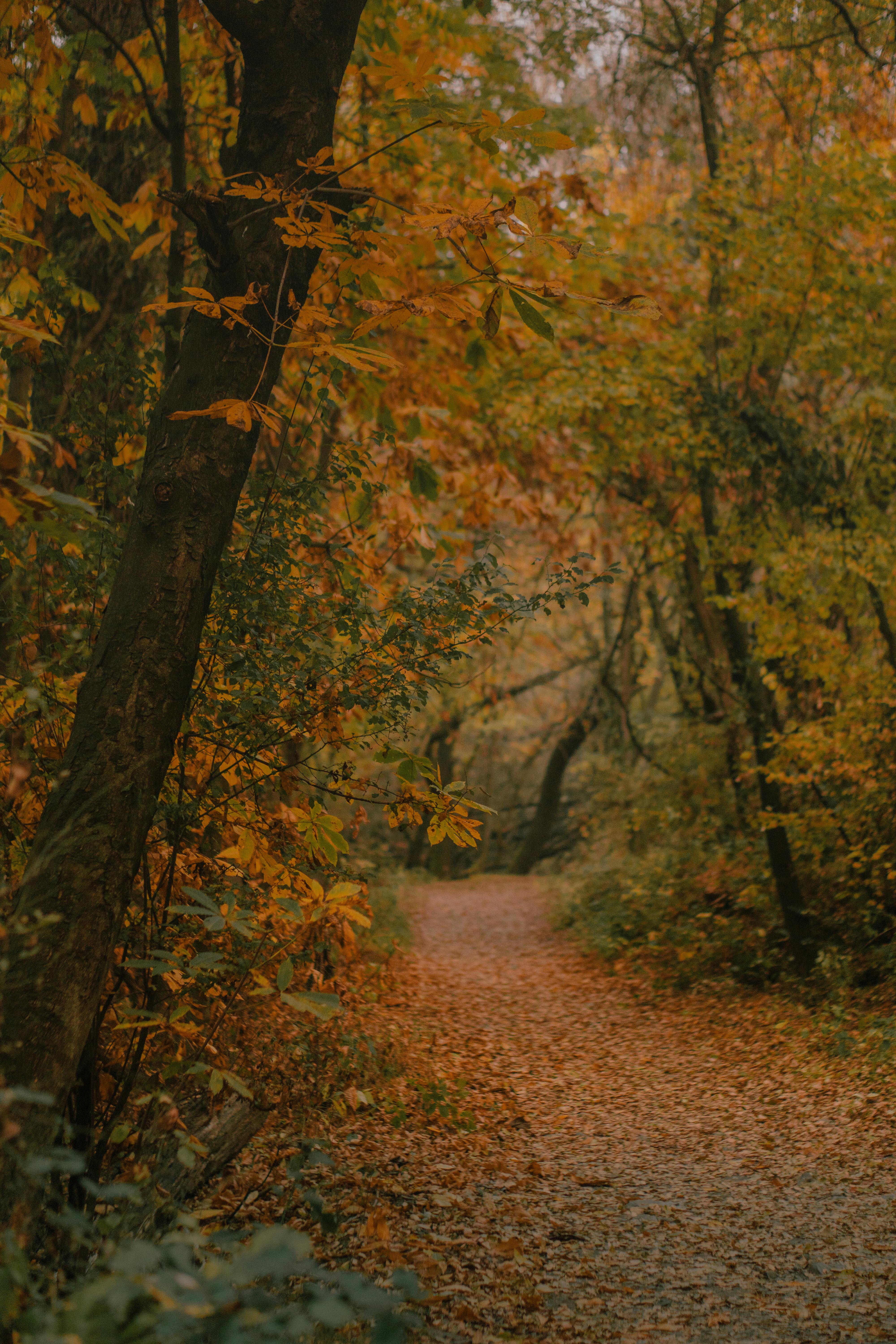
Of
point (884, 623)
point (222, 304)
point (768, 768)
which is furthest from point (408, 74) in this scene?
point (884, 623)

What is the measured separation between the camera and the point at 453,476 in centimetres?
502

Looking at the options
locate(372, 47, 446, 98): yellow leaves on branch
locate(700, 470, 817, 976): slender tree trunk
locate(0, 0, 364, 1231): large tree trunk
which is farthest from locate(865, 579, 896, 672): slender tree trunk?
locate(0, 0, 364, 1231): large tree trunk

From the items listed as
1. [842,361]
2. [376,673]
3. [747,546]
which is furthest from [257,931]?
[842,361]

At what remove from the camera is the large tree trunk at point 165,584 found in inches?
74.9

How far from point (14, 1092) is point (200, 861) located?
1719 mm

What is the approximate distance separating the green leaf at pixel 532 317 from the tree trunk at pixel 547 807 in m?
15.9

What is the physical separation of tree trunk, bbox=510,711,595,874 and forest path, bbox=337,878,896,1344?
10.7 meters

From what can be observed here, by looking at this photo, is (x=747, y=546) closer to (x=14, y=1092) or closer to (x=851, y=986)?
(x=851, y=986)

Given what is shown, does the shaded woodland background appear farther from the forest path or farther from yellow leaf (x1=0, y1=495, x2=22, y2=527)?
the forest path

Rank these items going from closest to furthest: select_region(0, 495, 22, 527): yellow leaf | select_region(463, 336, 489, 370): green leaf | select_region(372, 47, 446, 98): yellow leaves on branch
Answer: select_region(0, 495, 22, 527): yellow leaf → select_region(372, 47, 446, 98): yellow leaves on branch → select_region(463, 336, 489, 370): green leaf

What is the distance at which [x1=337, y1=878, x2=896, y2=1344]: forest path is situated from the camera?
8.43ft

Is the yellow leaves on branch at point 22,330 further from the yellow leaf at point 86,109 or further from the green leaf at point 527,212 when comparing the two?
the yellow leaf at point 86,109

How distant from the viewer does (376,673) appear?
2742 mm

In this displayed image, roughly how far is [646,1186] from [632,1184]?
0.20ft
